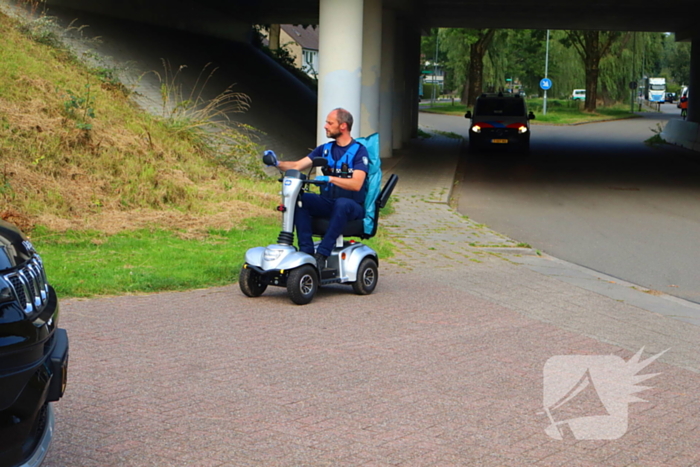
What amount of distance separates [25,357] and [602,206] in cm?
1576

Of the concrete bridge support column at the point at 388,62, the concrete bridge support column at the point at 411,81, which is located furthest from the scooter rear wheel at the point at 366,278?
the concrete bridge support column at the point at 411,81

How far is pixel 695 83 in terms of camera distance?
1403 inches

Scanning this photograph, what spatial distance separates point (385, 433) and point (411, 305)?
3.30 metres

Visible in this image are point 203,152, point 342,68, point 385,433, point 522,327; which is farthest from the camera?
point 342,68

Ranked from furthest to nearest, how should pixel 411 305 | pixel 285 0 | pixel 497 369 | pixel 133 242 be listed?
pixel 285 0, pixel 133 242, pixel 411 305, pixel 497 369

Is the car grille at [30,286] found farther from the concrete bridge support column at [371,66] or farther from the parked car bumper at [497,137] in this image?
the parked car bumper at [497,137]

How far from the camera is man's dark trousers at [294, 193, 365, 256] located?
25.1 ft

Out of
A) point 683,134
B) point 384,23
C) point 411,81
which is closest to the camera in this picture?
point 384,23

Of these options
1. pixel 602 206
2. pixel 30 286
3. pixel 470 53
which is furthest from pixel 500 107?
pixel 470 53

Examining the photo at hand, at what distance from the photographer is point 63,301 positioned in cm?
728

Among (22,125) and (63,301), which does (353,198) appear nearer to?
(63,301)

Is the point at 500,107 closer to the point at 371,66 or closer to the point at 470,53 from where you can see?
the point at 371,66

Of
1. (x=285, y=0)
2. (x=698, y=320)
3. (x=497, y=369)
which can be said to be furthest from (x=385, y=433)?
(x=285, y=0)

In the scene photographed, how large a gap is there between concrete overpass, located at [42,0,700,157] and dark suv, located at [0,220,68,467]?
15163 millimetres
